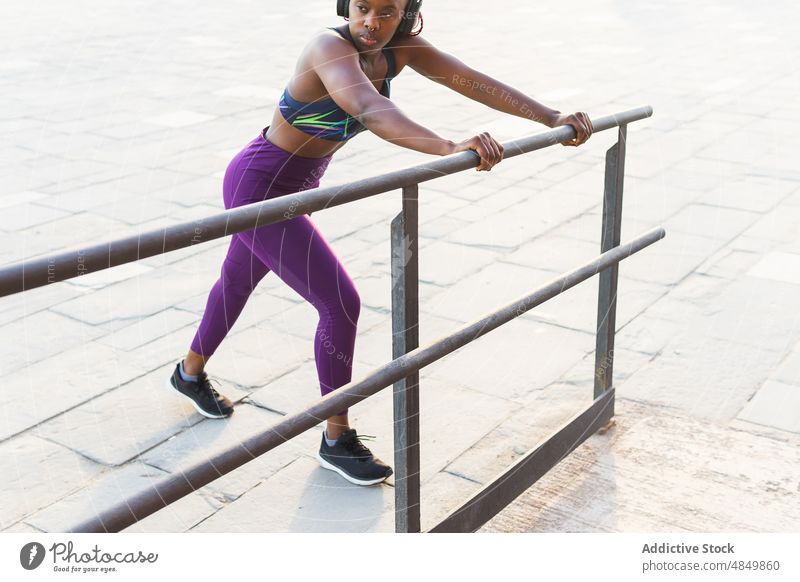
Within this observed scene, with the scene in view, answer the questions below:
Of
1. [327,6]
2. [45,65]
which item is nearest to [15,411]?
[45,65]

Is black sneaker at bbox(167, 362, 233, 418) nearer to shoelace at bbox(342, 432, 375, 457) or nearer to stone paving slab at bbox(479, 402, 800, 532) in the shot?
shoelace at bbox(342, 432, 375, 457)

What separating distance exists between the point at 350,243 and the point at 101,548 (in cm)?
329

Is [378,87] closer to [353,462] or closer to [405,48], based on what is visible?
[405,48]

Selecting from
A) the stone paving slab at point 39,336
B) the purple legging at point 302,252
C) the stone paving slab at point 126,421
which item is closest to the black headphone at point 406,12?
the purple legging at point 302,252

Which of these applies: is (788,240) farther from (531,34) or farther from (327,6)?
(327,6)

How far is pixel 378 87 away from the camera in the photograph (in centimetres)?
271

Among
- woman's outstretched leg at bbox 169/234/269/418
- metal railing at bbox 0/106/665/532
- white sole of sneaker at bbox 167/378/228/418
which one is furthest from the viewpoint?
white sole of sneaker at bbox 167/378/228/418

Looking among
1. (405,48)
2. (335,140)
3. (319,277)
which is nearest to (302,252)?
(319,277)

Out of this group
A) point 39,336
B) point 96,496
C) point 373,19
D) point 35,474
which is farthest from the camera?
point 39,336

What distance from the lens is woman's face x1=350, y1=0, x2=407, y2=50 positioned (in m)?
2.47

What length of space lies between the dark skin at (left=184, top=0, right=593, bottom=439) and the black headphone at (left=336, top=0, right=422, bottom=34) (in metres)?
0.04

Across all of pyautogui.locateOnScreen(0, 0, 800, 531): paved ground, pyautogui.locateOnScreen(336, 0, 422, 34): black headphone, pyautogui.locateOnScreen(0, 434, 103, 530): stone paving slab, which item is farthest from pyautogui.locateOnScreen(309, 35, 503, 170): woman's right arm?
pyautogui.locateOnScreen(0, 434, 103, 530): stone paving slab

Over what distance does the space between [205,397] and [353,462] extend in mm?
627

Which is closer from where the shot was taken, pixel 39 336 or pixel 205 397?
pixel 205 397
